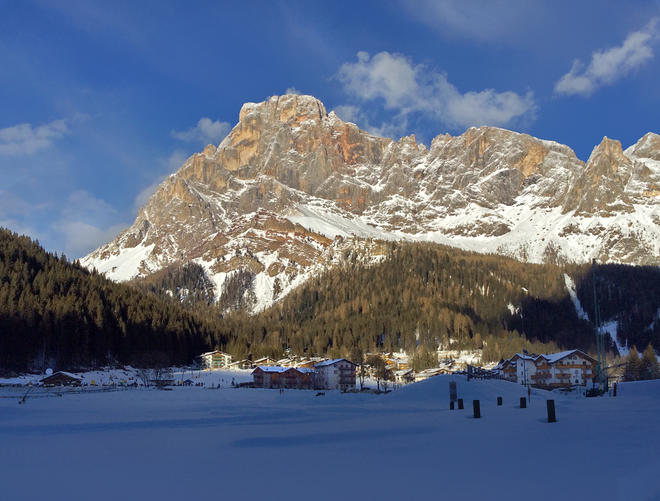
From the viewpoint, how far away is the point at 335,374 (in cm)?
11962

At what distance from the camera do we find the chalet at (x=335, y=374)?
118 m

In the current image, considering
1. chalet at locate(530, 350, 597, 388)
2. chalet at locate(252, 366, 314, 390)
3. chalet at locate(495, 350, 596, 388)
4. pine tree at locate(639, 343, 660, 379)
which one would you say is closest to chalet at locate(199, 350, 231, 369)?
chalet at locate(252, 366, 314, 390)

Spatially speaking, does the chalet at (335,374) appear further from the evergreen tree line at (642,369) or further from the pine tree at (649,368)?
the pine tree at (649,368)

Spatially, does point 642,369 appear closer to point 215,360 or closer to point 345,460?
point 215,360

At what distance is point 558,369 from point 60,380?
3421 inches

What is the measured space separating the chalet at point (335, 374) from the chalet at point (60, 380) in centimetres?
4718

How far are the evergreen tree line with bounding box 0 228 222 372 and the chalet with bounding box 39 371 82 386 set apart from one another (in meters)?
14.5

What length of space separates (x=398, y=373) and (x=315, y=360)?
23.8 meters

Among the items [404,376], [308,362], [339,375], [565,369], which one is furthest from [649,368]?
[308,362]

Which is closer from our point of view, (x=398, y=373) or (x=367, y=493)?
(x=367, y=493)

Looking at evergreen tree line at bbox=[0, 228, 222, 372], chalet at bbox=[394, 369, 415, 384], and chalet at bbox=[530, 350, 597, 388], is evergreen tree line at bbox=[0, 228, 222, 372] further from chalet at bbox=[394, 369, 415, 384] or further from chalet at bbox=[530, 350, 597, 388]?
chalet at bbox=[530, 350, 597, 388]

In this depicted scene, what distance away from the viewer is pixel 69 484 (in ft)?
45.1

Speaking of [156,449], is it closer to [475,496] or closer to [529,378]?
[475,496]

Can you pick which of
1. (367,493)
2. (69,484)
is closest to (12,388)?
(69,484)
